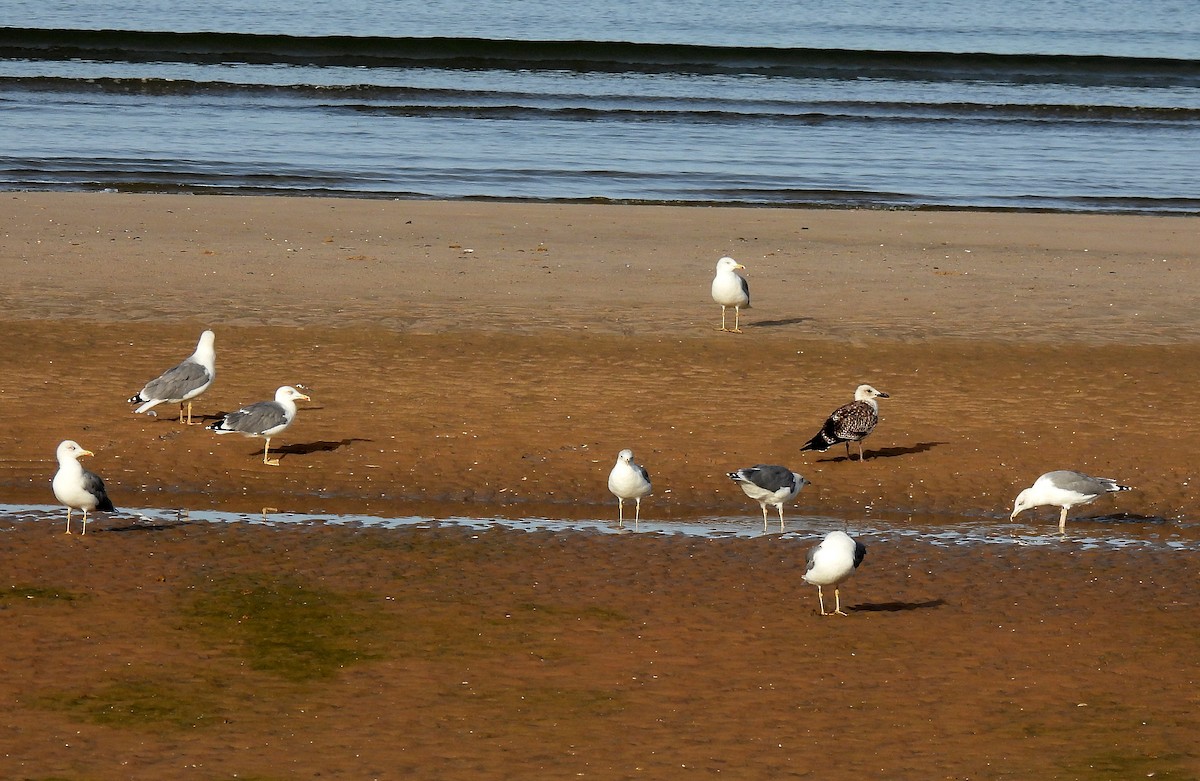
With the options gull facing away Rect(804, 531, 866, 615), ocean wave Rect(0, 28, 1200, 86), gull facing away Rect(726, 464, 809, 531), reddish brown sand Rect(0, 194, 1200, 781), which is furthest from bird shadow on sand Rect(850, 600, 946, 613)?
ocean wave Rect(0, 28, 1200, 86)

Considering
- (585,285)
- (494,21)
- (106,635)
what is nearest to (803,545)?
(106,635)

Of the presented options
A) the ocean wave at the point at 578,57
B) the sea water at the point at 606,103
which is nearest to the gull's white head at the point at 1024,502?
the sea water at the point at 606,103

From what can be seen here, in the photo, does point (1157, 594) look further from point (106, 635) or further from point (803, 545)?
point (106, 635)

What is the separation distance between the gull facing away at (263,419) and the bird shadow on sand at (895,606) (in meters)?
5.31

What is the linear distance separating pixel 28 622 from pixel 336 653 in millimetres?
1855

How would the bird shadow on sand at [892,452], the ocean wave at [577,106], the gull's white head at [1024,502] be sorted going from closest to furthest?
the gull's white head at [1024,502] → the bird shadow on sand at [892,452] → the ocean wave at [577,106]

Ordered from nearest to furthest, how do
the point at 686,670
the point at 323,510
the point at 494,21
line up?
the point at 686,670 → the point at 323,510 → the point at 494,21

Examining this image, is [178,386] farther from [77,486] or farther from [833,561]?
[833,561]

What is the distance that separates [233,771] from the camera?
7.69 metres

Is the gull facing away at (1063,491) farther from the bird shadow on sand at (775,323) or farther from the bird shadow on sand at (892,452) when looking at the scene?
the bird shadow on sand at (775,323)

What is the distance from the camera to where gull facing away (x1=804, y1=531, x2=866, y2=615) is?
994 centimetres

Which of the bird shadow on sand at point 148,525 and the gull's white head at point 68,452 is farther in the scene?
the bird shadow on sand at point 148,525

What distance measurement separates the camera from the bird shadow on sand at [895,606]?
10352mm

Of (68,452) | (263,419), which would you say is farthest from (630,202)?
(68,452)
